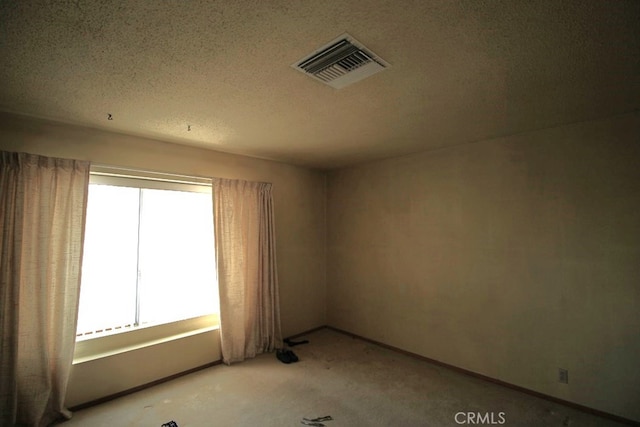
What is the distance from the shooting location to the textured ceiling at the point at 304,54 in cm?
116

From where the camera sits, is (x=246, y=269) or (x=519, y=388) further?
(x=246, y=269)

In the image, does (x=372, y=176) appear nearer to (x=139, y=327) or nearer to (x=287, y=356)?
(x=287, y=356)

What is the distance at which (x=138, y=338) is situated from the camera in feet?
8.81

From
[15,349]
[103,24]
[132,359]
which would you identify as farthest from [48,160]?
[132,359]

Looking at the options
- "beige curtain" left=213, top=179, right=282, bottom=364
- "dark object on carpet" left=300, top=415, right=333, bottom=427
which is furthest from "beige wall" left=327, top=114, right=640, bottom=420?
"dark object on carpet" left=300, top=415, right=333, bottom=427

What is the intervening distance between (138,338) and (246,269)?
48.2 inches

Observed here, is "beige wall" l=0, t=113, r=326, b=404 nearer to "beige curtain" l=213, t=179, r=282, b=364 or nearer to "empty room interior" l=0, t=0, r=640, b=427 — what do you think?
"empty room interior" l=0, t=0, r=640, b=427

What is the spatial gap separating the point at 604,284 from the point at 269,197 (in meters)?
3.34

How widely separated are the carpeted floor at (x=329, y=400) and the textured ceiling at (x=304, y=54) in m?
2.40

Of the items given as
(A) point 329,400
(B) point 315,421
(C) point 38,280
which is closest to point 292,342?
(A) point 329,400

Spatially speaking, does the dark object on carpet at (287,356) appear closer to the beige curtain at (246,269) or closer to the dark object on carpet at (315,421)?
the beige curtain at (246,269)

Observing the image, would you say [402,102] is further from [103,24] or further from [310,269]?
[310,269]

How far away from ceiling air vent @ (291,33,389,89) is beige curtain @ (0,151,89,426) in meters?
2.18

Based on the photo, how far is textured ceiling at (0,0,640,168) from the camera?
3.81 ft
